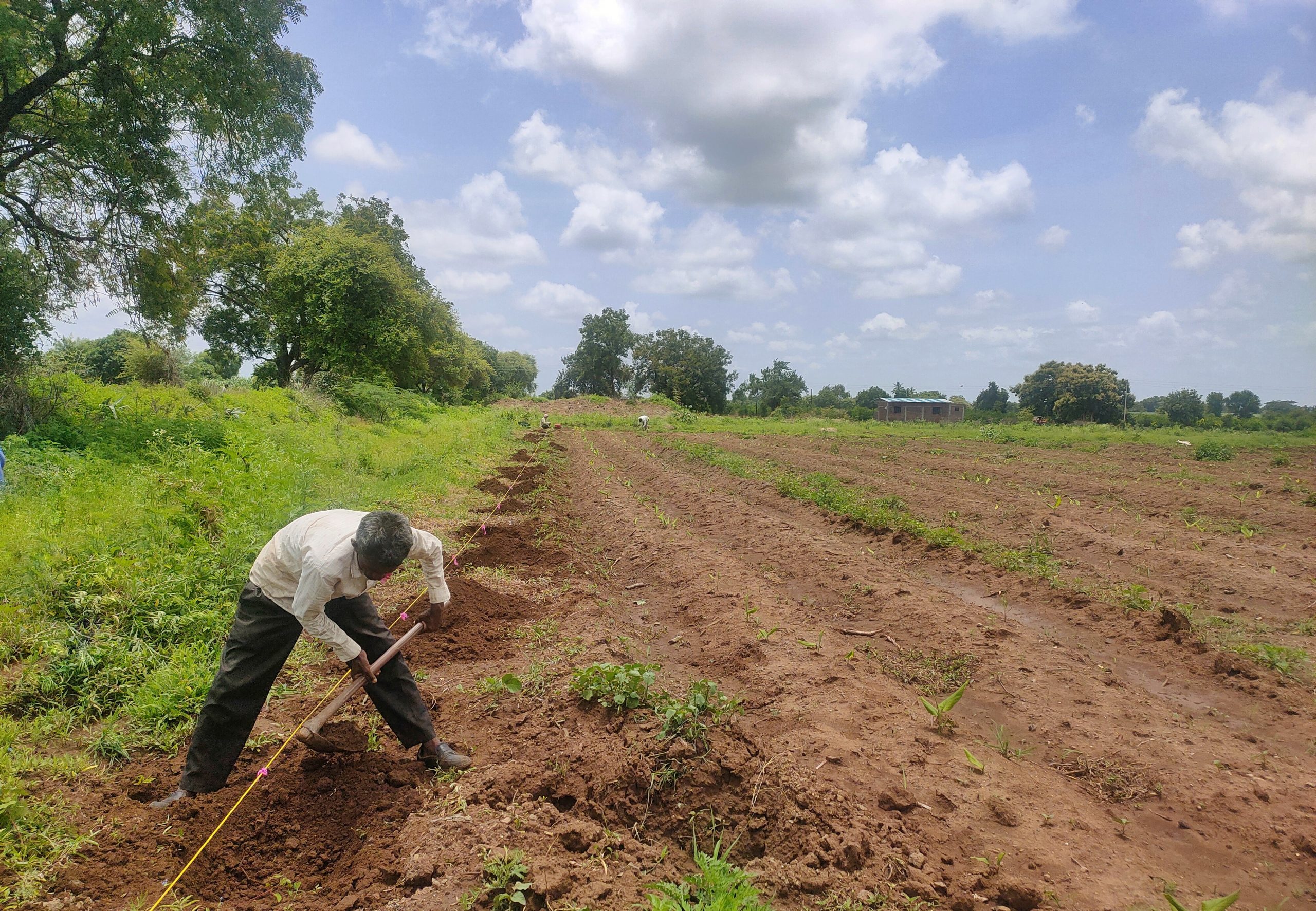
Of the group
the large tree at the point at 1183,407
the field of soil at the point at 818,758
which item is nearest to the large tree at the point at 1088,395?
the large tree at the point at 1183,407

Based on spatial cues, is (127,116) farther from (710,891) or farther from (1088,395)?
(1088,395)

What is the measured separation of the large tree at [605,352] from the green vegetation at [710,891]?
64.6 meters

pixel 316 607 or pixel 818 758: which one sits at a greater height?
pixel 316 607

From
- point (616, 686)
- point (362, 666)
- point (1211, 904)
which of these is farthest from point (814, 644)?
point (362, 666)

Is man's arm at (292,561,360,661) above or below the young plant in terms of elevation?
above

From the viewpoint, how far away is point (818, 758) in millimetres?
4039

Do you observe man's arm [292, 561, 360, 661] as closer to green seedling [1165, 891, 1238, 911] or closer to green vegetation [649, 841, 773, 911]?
green vegetation [649, 841, 773, 911]

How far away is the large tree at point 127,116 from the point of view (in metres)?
10.9

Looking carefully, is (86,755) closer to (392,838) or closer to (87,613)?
(87,613)

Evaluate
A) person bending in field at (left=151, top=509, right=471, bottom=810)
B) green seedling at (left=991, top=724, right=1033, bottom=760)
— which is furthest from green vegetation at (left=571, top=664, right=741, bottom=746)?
green seedling at (left=991, top=724, right=1033, bottom=760)

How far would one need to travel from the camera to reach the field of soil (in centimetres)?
322

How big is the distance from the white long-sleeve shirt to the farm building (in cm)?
6357

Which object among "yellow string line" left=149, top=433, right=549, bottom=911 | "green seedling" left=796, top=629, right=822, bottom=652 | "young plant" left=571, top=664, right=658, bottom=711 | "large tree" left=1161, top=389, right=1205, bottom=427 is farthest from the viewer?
"large tree" left=1161, top=389, right=1205, bottom=427

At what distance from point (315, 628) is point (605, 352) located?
65696mm
